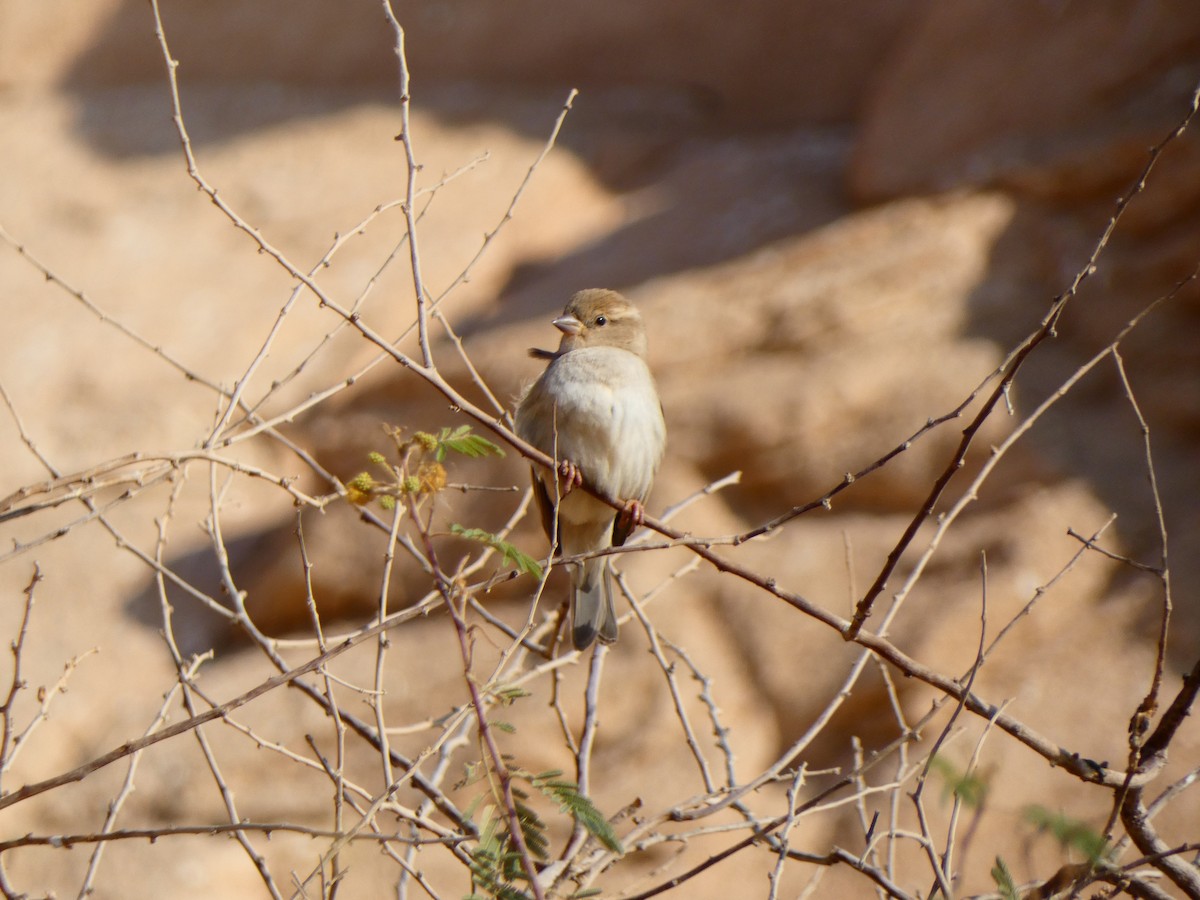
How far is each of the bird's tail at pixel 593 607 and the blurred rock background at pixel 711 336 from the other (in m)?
1.04

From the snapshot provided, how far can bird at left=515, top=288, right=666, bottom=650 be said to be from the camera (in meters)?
4.07

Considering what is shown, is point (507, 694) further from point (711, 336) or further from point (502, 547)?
point (711, 336)

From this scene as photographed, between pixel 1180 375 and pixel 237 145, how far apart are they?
6715 millimetres

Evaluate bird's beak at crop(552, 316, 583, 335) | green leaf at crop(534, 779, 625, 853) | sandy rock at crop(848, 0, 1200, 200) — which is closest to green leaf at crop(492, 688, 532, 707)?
green leaf at crop(534, 779, 625, 853)

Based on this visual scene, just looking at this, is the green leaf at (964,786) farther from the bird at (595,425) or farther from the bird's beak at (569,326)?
the bird's beak at (569,326)

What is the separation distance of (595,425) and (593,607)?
619 millimetres

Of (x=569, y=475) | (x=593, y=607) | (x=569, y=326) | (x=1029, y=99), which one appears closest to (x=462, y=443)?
(x=569, y=475)

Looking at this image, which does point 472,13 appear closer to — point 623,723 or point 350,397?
point 350,397

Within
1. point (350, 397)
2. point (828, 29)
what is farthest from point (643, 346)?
point (828, 29)

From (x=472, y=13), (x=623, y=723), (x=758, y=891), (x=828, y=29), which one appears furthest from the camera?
(x=472, y=13)

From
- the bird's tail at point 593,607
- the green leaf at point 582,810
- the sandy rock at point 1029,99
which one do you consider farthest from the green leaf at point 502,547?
the sandy rock at point 1029,99

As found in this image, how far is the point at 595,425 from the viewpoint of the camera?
407 cm

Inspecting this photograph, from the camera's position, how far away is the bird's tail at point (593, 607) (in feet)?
13.6

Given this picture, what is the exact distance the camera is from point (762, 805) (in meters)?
5.95
